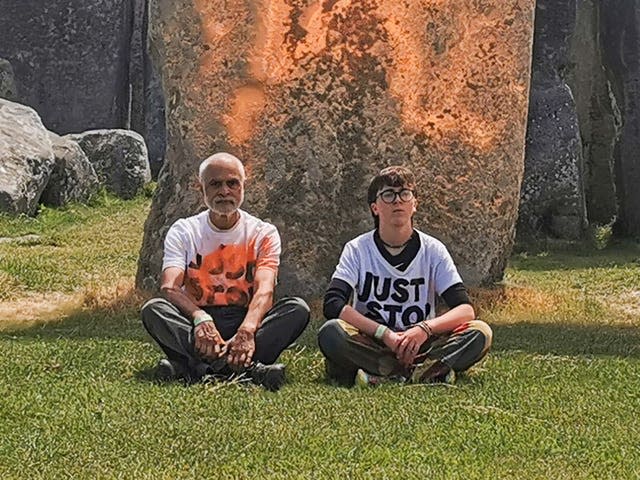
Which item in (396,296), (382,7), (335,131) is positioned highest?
(382,7)

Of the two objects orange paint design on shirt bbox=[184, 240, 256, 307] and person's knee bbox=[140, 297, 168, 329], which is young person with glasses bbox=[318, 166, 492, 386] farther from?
person's knee bbox=[140, 297, 168, 329]

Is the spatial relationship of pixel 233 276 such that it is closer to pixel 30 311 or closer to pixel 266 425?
pixel 266 425

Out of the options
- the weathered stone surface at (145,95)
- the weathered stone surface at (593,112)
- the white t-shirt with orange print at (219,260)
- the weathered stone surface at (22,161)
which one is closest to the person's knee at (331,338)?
the white t-shirt with orange print at (219,260)

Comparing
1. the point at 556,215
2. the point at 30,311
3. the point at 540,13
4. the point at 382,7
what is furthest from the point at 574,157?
the point at 30,311

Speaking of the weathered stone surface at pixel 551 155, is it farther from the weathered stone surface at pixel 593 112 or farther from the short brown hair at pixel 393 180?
the short brown hair at pixel 393 180

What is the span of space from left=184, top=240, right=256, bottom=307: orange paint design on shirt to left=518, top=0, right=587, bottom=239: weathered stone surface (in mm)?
6272

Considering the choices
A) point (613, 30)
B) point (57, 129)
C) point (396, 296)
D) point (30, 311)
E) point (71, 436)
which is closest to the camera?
point (71, 436)

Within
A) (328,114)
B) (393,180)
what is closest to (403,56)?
(328,114)

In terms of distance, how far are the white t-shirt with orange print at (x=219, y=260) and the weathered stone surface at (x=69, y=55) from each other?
36.7 feet

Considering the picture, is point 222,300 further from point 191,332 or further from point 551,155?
point 551,155

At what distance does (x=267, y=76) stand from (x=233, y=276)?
234 centimetres

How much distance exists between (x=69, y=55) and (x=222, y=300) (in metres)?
11.4

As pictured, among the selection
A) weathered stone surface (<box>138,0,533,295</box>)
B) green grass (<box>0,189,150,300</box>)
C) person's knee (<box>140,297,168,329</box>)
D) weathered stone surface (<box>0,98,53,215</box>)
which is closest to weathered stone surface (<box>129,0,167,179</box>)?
green grass (<box>0,189,150,300</box>)

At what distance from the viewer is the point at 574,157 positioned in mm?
10758
